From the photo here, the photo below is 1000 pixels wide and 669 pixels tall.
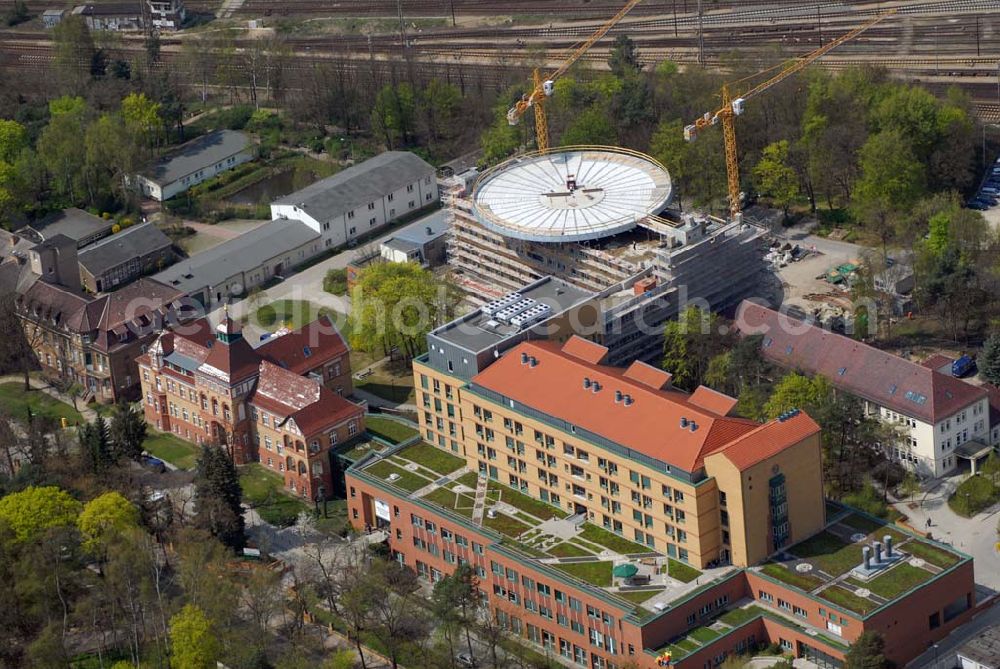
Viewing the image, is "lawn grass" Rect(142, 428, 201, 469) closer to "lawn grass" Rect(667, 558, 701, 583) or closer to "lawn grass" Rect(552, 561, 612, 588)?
"lawn grass" Rect(552, 561, 612, 588)

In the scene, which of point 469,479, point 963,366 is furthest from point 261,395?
point 963,366

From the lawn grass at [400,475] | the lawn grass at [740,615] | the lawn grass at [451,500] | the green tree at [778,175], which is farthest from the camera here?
the green tree at [778,175]

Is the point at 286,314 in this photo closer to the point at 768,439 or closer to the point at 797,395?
the point at 797,395

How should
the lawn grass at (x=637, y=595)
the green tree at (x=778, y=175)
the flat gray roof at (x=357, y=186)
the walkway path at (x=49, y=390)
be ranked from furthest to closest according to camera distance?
1. the flat gray roof at (x=357, y=186)
2. the green tree at (x=778, y=175)
3. the walkway path at (x=49, y=390)
4. the lawn grass at (x=637, y=595)

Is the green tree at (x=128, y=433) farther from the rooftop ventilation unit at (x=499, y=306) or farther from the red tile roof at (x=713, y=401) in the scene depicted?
the red tile roof at (x=713, y=401)

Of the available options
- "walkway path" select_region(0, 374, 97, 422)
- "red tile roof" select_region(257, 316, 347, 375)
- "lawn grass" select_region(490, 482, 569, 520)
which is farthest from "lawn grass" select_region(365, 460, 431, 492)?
"walkway path" select_region(0, 374, 97, 422)

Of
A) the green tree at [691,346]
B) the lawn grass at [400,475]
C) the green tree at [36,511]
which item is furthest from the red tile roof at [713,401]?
the green tree at [36,511]

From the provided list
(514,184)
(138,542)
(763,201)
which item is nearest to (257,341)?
(514,184)

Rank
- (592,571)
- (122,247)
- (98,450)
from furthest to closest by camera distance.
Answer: (122,247) → (98,450) → (592,571)
